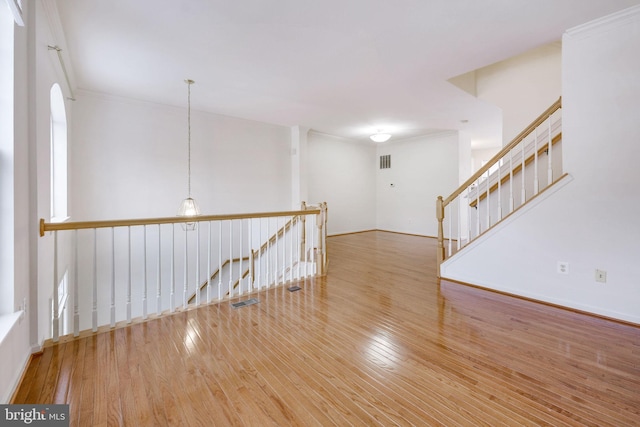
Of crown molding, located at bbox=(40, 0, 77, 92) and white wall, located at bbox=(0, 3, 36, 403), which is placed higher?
crown molding, located at bbox=(40, 0, 77, 92)

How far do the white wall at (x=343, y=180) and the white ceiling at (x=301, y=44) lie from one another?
2.73 m

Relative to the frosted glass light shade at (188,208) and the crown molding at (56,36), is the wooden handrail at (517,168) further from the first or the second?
the crown molding at (56,36)

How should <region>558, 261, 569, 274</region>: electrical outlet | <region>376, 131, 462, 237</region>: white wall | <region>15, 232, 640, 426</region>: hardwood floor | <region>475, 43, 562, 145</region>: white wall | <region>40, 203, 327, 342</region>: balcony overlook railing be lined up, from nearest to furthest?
<region>15, 232, 640, 426</region>: hardwood floor, <region>558, 261, 569, 274</region>: electrical outlet, <region>40, 203, 327, 342</region>: balcony overlook railing, <region>475, 43, 562, 145</region>: white wall, <region>376, 131, 462, 237</region>: white wall

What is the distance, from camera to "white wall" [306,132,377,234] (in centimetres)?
756

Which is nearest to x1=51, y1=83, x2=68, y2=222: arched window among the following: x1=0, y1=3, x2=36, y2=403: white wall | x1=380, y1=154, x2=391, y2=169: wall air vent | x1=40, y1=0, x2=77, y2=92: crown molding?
x1=40, y1=0, x2=77, y2=92: crown molding

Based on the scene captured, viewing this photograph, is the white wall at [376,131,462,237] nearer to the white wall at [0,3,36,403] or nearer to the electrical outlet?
the electrical outlet

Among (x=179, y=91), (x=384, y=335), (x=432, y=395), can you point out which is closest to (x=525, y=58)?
Result: (x=384, y=335)

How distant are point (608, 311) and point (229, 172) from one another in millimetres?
5881

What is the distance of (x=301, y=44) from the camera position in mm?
3010

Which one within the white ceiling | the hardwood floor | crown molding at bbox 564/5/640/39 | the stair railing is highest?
the white ceiling

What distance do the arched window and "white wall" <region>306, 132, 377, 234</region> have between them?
4.73 m

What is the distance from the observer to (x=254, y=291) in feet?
11.2

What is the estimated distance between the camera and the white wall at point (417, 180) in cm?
730

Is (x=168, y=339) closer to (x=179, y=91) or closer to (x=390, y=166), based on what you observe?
(x=179, y=91)
